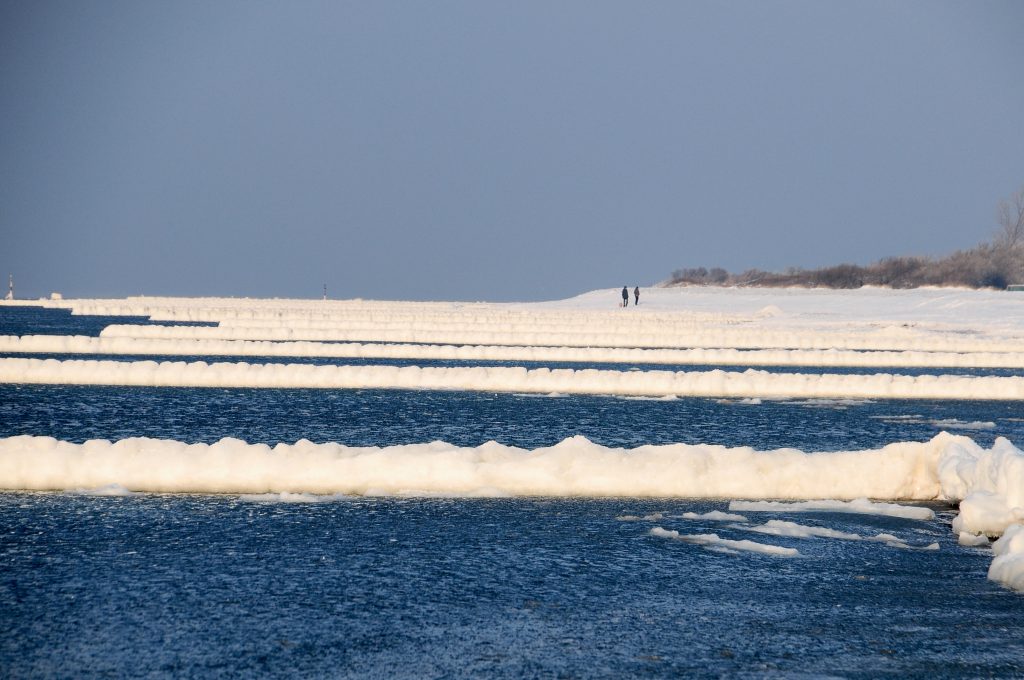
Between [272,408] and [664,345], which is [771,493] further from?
[664,345]

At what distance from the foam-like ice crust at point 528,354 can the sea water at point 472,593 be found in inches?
806

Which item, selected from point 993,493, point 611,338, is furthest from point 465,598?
point 611,338

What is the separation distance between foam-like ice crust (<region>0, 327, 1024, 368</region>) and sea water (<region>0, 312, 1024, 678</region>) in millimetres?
20466

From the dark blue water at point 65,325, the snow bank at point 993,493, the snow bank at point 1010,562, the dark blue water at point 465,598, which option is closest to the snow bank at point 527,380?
the snow bank at point 993,493

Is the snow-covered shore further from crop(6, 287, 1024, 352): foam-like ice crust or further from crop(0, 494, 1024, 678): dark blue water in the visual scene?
crop(0, 494, 1024, 678): dark blue water

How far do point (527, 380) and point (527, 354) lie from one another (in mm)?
8324

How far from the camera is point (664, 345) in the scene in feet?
126

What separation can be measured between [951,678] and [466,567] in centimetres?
347

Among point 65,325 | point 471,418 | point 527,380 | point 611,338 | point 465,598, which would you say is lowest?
point 465,598

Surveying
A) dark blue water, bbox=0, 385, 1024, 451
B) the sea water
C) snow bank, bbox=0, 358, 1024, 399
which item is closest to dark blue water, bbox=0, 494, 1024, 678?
the sea water

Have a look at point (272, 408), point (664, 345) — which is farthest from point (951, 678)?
point (664, 345)

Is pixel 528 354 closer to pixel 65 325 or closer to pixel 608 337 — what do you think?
pixel 608 337

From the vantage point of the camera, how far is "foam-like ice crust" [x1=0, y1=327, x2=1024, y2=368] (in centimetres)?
3173

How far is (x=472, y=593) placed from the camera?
26.3 feet
